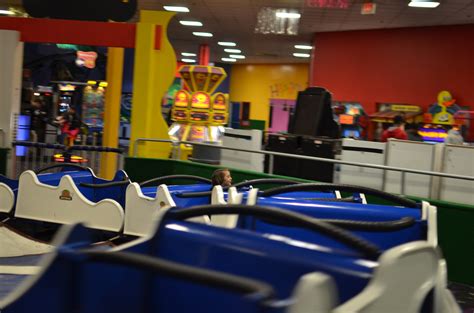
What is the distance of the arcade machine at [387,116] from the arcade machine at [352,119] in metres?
0.22

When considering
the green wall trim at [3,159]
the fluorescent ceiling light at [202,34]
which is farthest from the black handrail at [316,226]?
the fluorescent ceiling light at [202,34]

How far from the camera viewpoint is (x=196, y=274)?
4.38ft

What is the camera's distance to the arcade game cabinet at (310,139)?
785cm

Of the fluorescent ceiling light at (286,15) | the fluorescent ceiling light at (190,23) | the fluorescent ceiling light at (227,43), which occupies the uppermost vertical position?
the fluorescent ceiling light at (227,43)

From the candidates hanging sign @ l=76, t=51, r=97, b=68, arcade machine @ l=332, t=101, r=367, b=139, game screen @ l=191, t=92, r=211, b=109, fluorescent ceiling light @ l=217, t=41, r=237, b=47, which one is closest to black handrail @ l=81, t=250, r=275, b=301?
arcade machine @ l=332, t=101, r=367, b=139

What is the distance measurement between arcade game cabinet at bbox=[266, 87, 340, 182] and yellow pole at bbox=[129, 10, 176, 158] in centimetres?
177

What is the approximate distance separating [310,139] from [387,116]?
23.4ft

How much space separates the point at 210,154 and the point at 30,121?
6639 mm

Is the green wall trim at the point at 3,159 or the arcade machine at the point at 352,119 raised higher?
the arcade machine at the point at 352,119

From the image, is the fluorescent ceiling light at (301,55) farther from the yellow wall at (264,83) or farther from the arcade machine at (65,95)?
the arcade machine at (65,95)

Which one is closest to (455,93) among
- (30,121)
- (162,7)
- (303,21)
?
(303,21)

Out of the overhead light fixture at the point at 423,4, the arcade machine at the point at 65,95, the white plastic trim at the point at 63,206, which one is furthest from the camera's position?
the arcade machine at the point at 65,95

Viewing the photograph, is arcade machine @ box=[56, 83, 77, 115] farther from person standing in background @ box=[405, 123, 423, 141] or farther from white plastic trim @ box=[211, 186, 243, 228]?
white plastic trim @ box=[211, 186, 243, 228]

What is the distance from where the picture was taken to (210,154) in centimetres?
1152
